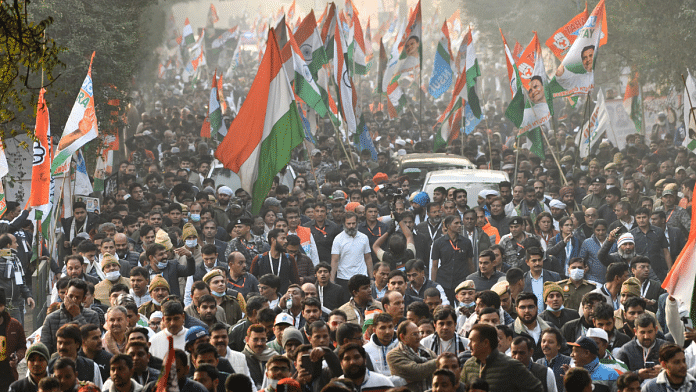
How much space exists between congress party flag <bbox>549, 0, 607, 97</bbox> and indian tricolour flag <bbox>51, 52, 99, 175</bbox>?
8.00 metres

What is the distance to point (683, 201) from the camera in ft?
46.0

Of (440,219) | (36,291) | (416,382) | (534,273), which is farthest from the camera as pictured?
(440,219)

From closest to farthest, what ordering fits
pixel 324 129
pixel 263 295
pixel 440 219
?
pixel 263 295 → pixel 440 219 → pixel 324 129

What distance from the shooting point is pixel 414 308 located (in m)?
7.82

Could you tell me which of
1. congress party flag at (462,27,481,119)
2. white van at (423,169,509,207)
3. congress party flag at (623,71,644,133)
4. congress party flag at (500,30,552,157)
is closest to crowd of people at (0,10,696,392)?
white van at (423,169,509,207)

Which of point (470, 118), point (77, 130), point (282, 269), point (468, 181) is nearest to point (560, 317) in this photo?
point (282, 269)

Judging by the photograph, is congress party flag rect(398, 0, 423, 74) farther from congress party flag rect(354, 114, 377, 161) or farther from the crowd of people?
the crowd of people

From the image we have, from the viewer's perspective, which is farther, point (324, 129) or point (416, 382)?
point (324, 129)

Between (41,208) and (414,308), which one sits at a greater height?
(41,208)

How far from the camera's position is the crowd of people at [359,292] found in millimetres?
6473

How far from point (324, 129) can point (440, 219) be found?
16.4 metres

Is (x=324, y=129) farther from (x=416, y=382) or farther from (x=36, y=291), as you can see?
(x=416, y=382)

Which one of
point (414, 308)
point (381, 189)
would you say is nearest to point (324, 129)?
point (381, 189)

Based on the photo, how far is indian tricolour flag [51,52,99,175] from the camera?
11242 millimetres
